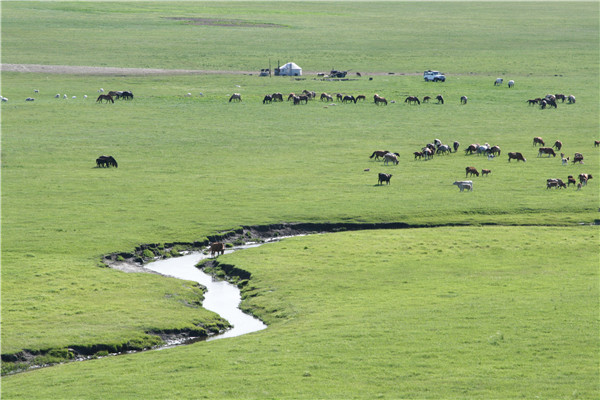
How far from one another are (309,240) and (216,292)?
350 inches

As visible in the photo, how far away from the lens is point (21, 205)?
50719 mm

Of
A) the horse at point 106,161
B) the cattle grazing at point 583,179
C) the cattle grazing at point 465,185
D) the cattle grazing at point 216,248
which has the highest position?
the horse at point 106,161

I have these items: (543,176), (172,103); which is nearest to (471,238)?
(543,176)

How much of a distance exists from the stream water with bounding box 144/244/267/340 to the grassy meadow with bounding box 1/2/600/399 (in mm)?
723

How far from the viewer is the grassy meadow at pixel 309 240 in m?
26.6

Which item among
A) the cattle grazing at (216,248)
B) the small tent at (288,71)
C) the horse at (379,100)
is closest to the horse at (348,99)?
the horse at (379,100)

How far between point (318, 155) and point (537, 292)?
118 ft

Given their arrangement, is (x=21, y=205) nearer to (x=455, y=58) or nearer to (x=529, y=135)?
(x=529, y=135)

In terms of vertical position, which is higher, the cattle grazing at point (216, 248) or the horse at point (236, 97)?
the horse at point (236, 97)

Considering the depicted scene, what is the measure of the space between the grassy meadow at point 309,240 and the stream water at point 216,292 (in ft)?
2.37

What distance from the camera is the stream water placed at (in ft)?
109

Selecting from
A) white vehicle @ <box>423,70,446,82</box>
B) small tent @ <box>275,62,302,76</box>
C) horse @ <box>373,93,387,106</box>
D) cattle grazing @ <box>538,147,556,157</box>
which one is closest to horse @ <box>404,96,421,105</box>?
horse @ <box>373,93,387,106</box>

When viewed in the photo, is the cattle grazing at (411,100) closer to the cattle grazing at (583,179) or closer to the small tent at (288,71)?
the small tent at (288,71)

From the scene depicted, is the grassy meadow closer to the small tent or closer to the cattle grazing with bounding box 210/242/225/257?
the cattle grazing with bounding box 210/242/225/257
